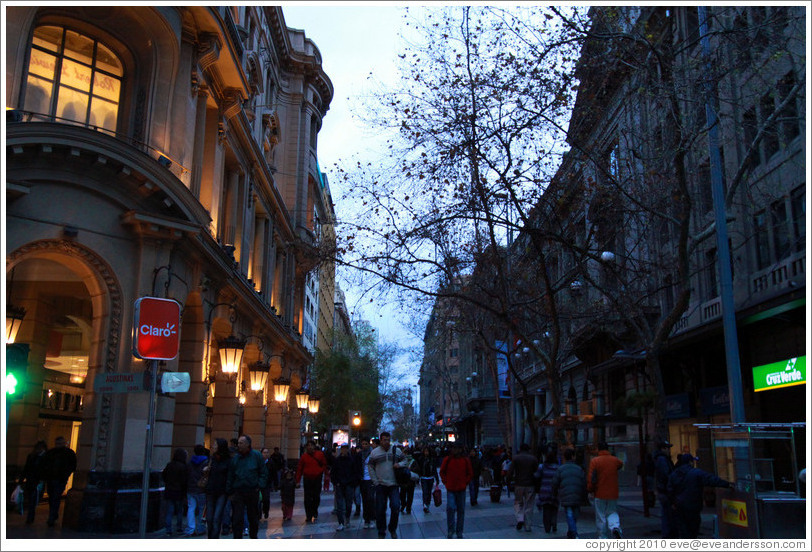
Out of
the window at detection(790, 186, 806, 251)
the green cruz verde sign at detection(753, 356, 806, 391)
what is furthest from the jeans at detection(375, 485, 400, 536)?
the window at detection(790, 186, 806, 251)

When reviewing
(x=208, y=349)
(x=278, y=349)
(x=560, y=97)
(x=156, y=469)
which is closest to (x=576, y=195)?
(x=560, y=97)

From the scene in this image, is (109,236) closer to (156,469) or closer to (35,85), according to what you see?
(35,85)

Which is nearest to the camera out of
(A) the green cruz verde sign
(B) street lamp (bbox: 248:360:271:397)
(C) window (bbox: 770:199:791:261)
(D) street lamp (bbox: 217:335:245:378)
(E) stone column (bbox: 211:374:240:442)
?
(A) the green cruz verde sign

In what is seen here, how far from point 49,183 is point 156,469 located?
6515 millimetres

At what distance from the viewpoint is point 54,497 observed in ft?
47.5

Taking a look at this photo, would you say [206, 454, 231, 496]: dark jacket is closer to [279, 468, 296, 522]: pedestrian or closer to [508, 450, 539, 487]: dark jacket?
[279, 468, 296, 522]: pedestrian

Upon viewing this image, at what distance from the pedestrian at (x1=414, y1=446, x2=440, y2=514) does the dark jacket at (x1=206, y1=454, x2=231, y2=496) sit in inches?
340

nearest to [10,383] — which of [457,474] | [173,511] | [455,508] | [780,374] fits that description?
[173,511]

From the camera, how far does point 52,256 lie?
14.7 meters

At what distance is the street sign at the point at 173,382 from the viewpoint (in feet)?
34.5

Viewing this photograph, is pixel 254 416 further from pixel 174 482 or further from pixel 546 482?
pixel 546 482

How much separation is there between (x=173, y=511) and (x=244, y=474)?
316 cm

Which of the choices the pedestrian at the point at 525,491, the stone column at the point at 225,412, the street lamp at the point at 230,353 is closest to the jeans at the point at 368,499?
the pedestrian at the point at 525,491

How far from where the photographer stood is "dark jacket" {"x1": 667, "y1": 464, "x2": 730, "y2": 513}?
34.7 ft
